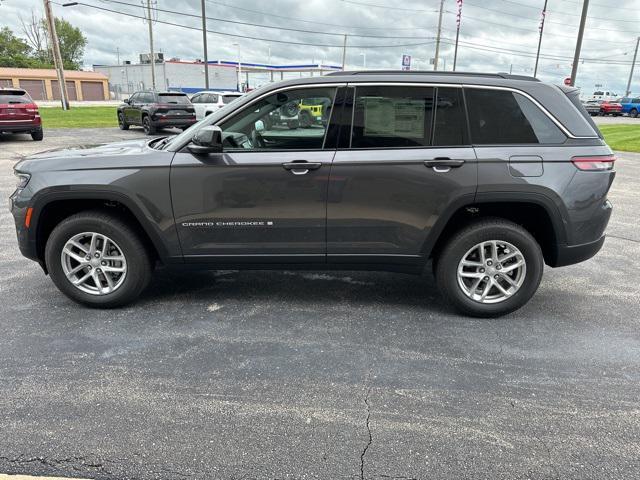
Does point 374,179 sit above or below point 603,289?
above

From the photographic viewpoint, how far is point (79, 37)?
105125mm

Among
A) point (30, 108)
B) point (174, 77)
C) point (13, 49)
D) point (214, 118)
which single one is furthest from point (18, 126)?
point (13, 49)

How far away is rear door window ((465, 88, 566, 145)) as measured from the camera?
12.2 feet

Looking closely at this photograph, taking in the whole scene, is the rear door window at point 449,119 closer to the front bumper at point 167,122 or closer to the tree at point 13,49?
the front bumper at point 167,122

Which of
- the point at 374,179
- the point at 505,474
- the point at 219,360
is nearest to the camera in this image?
the point at 505,474

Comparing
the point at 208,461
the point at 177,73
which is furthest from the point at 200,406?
the point at 177,73

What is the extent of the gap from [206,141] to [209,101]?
1793 cm

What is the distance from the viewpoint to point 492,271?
3.91 m

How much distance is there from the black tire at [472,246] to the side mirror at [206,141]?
6.46 ft

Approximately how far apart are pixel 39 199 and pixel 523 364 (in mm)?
3798

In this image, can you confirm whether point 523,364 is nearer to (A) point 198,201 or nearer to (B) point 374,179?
(B) point 374,179

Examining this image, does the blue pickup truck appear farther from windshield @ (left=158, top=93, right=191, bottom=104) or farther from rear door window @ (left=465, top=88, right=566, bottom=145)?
rear door window @ (left=465, top=88, right=566, bottom=145)

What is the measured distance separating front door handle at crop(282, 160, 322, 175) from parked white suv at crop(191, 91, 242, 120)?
16575 millimetres

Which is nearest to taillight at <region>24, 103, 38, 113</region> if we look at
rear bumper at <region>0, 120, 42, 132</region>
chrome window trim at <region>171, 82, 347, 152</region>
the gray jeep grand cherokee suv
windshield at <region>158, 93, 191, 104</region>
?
rear bumper at <region>0, 120, 42, 132</region>
